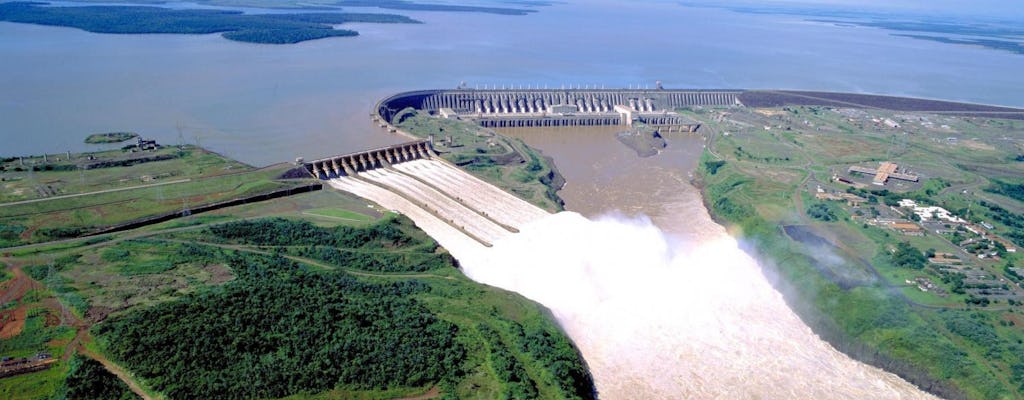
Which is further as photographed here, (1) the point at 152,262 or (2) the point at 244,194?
(2) the point at 244,194

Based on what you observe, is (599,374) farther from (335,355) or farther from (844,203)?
(844,203)

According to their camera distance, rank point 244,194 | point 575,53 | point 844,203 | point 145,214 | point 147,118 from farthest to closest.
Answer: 1. point 575,53
2. point 147,118
3. point 844,203
4. point 244,194
5. point 145,214

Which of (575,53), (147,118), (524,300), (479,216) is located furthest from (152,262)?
(575,53)

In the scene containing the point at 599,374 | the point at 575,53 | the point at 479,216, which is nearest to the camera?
the point at 599,374

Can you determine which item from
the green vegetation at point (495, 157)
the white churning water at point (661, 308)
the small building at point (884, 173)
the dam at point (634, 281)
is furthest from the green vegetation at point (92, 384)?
the small building at point (884, 173)

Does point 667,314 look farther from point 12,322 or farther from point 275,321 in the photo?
point 12,322

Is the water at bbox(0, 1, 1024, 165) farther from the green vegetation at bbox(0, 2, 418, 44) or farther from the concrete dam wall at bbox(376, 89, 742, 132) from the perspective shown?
the concrete dam wall at bbox(376, 89, 742, 132)

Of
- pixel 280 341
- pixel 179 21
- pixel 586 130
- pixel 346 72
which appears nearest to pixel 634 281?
pixel 280 341

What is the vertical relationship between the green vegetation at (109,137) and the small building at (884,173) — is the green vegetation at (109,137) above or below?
above

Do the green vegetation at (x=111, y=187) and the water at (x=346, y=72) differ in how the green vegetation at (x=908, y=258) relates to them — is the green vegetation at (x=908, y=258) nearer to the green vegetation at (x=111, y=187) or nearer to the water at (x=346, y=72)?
the green vegetation at (x=111, y=187)
